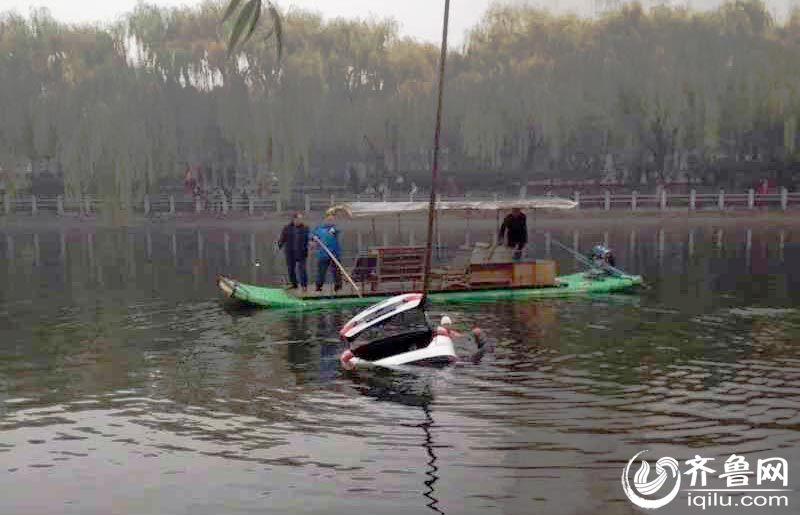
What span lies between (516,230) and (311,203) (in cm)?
3119

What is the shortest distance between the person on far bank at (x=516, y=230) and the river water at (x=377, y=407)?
6.65ft

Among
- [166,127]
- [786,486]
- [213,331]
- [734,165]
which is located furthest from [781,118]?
[786,486]

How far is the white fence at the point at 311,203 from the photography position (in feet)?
146

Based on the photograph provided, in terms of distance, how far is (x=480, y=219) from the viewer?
47938 mm

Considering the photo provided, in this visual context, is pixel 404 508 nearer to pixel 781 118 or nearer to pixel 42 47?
pixel 781 118

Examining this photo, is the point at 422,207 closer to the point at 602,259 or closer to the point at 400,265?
the point at 400,265

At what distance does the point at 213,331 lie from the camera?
15.6 m

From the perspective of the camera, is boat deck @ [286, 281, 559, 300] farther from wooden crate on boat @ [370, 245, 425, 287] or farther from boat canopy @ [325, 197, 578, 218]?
boat canopy @ [325, 197, 578, 218]

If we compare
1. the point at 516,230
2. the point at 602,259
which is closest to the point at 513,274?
the point at 516,230

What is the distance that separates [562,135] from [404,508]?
42.4 meters

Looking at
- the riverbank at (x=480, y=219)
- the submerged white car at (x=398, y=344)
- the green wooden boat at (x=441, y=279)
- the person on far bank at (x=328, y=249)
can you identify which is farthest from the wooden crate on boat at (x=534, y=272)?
the riverbank at (x=480, y=219)

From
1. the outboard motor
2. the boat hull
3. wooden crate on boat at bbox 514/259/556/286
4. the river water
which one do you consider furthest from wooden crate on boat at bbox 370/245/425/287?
the outboard motor

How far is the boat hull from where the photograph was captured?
701 inches

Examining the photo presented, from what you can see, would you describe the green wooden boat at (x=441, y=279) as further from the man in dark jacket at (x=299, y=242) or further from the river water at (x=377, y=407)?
the river water at (x=377, y=407)
